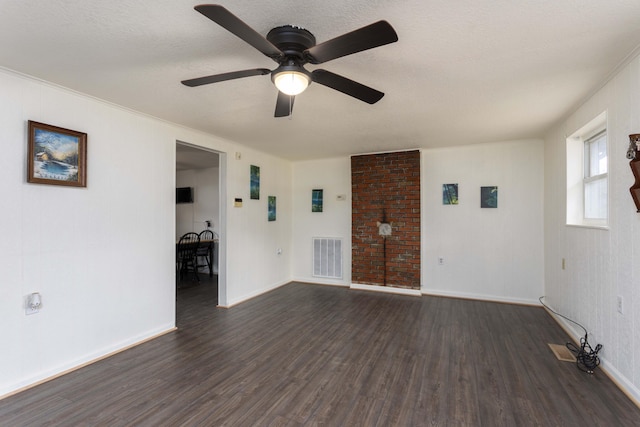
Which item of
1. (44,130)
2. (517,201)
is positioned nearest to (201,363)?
(44,130)

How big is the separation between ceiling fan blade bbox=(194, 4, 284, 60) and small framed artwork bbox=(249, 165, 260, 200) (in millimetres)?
3237

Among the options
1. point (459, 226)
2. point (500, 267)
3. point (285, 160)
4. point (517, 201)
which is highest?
point (285, 160)

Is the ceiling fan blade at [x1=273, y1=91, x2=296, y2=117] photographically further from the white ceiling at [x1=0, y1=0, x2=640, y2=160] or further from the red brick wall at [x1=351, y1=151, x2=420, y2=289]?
the red brick wall at [x1=351, y1=151, x2=420, y2=289]

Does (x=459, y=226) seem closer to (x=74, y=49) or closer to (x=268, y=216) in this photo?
(x=268, y=216)

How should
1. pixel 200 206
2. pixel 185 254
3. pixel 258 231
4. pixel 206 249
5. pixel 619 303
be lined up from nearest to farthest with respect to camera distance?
pixel 619 303, pixel 258 231, pixel 185 254, pixel 206 249, pixel 200 206

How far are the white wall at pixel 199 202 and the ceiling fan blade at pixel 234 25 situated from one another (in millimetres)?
5308

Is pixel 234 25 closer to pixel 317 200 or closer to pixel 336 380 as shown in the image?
pixel 336 380

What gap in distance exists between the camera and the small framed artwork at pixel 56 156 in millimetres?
2256

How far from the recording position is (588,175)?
3.04m

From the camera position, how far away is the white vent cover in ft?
17.8

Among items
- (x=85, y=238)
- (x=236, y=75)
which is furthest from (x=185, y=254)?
(x=236, y=75)

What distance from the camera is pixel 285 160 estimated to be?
5.60 m

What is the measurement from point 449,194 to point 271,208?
2967 mm

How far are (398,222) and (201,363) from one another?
11.4 feet
